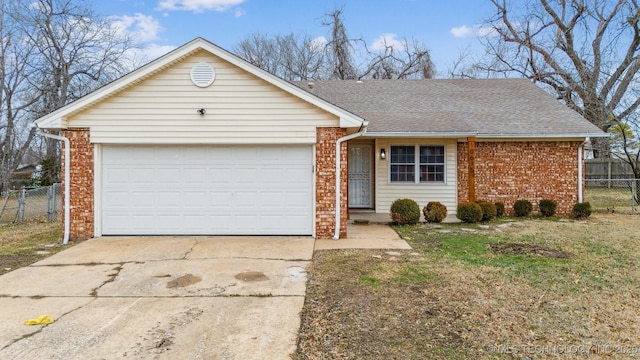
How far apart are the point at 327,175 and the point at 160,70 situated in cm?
419

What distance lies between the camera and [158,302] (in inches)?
186

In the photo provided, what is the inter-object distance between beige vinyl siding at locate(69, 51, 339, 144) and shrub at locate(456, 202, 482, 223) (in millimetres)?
4667

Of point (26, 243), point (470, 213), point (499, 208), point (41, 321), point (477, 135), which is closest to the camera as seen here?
point (41, 321)

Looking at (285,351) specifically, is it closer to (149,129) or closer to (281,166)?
(281,166)

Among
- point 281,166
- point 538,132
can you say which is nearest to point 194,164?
point 281,166

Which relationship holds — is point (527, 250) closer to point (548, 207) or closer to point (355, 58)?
point (548, 207)

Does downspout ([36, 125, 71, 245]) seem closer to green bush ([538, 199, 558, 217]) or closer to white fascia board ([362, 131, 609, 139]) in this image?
white fascia board ([362, 131, 609, 139])

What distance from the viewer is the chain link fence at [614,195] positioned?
13.6 m

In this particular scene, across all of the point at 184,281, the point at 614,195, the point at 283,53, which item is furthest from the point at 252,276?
A: the point at 283,53

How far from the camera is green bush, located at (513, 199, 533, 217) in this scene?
11617 millimetres

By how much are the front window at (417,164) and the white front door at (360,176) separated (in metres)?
0.90

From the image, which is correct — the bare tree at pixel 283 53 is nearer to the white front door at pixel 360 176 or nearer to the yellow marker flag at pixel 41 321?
the white front door at pixel 360 176

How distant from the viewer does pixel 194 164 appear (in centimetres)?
862

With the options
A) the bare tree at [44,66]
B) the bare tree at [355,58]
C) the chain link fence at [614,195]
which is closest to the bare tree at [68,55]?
the bare tree at [44,66]
